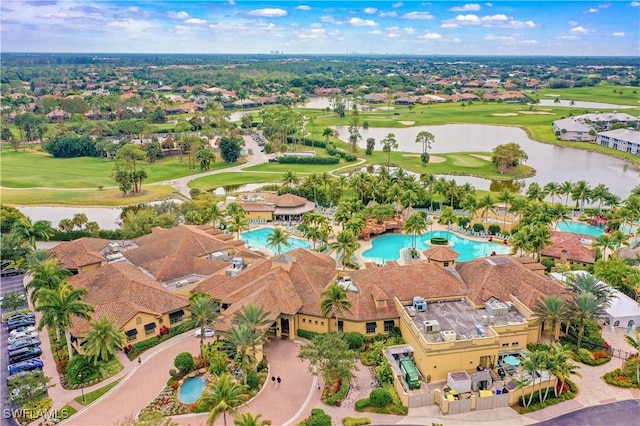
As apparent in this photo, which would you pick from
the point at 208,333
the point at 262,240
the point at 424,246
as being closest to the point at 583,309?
the point at 424,246

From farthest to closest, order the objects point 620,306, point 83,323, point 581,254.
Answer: point 581,254, point 620,306, point 83,323

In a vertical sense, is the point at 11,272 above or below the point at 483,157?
below

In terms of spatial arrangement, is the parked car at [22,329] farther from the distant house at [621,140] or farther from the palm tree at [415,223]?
the distant house at [621,140]

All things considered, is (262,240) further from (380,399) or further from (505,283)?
(380,399)

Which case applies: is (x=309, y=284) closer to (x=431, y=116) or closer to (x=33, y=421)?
(x=33, y=421)

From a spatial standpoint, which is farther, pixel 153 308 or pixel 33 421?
pixel 153 308

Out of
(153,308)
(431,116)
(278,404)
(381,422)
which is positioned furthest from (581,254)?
(431,116)

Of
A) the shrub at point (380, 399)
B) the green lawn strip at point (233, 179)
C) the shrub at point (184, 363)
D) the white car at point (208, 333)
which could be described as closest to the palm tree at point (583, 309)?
the shrub at point (380, 399)
